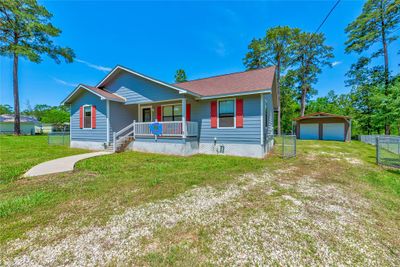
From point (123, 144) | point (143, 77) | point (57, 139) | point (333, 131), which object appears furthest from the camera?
point (333, 131)

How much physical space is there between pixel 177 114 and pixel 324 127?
20923 mm

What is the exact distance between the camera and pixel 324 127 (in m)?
22.3

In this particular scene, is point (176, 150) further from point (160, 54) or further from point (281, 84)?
point (281, 84)

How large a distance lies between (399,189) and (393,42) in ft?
78.3

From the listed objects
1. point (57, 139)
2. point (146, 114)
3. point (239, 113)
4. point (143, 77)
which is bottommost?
point (57, 139)

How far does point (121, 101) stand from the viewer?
456 inches

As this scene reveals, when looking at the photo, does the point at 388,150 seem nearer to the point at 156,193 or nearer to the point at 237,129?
the point at 237,129

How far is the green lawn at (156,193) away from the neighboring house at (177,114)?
261 cm

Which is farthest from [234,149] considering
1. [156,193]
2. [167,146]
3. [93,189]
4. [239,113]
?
[93,189]

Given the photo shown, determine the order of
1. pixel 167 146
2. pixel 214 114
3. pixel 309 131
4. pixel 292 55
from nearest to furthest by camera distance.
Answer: pixel 214 114
pixel 167 146
pixel 309 131
pixel 292 55

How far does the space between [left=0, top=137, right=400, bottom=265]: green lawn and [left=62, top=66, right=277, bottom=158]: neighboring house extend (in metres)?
2.61

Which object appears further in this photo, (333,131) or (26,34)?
(333,131)

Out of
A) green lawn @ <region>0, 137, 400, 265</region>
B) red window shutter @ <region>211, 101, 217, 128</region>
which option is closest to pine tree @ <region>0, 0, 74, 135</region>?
green lawn @ <region>0, 137, 400, 265</region>

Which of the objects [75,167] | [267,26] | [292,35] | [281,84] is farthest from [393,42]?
[75,167]
